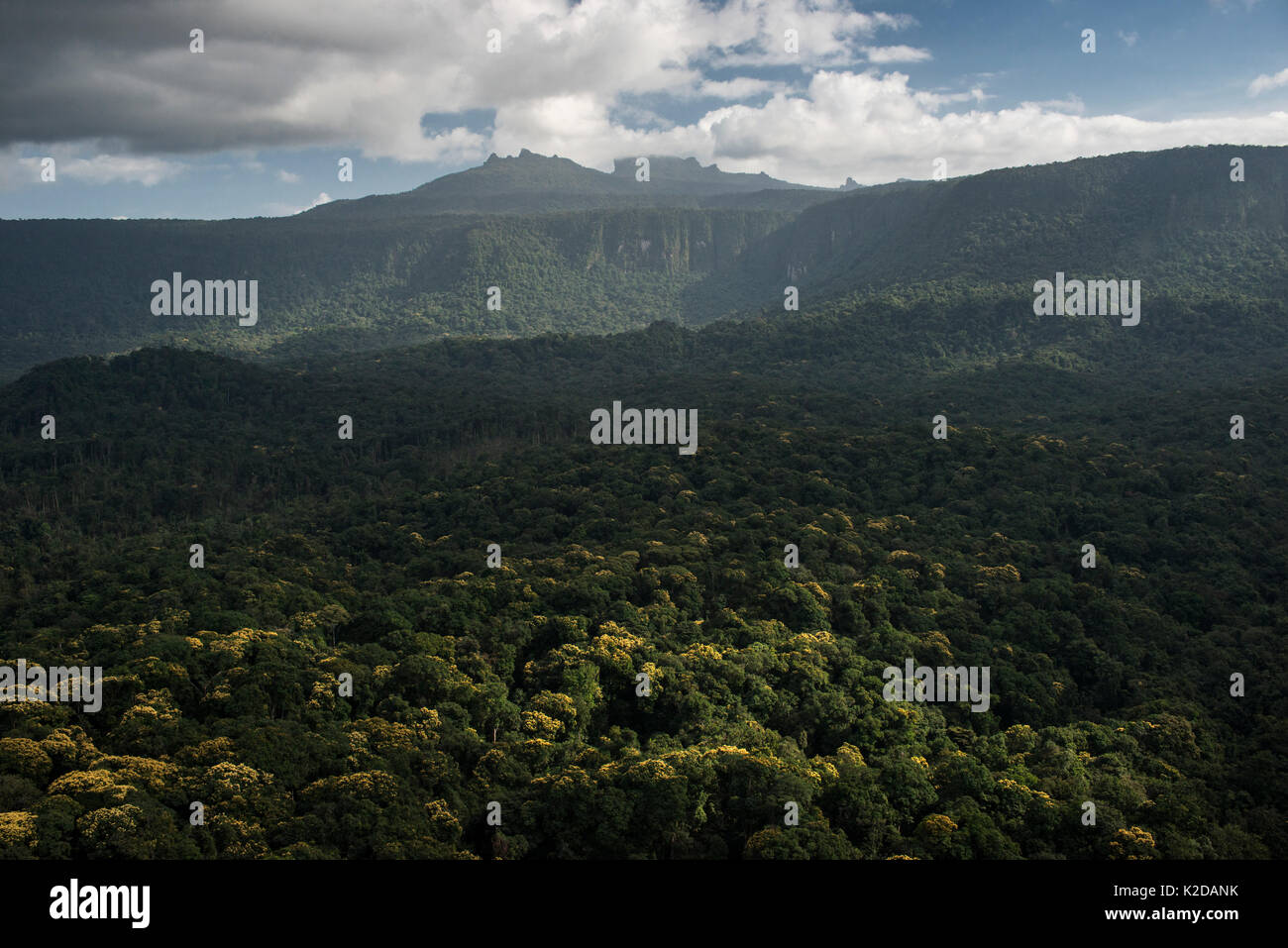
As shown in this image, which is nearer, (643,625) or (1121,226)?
(643,625)

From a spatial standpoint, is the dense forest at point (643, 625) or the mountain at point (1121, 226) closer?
the dense forest at point (643, 625)

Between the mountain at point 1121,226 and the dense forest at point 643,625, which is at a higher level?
the mountain at point 1121,226

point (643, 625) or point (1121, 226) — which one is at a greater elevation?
point (1121, 226)

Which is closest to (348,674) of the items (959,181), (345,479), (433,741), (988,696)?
(433,741)

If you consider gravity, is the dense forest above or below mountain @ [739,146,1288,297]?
below

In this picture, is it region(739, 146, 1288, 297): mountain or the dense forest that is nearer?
the dense forest
